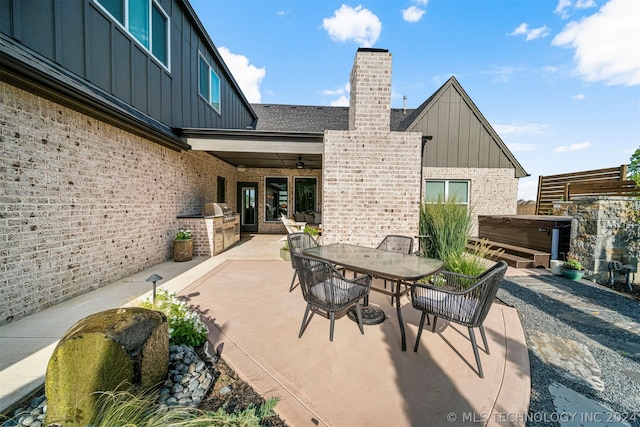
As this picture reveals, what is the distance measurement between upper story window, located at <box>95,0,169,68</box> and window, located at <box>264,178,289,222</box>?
5.46m

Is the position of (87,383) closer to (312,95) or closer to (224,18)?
(224,18)

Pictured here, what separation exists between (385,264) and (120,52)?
5.72 m

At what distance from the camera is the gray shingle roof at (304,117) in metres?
11.2

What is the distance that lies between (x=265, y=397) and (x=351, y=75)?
5.32 meters

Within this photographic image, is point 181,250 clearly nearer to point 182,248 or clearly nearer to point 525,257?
point 182,248

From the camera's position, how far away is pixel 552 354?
2342mm

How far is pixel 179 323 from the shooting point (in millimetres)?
2133

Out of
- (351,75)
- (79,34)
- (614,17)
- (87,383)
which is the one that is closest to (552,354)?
(87,383)

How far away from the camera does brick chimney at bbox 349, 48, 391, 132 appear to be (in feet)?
14.6

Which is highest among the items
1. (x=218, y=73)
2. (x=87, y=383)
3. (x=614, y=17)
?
(x=218, y=73)

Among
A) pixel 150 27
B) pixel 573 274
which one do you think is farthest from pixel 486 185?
pixel 150 27

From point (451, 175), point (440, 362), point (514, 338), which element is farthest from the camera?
point (451, 175)

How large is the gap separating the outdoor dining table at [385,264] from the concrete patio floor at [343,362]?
36 centimetres

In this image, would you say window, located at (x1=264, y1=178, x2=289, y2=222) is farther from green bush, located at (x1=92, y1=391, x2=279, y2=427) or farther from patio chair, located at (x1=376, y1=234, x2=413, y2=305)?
green bush, located at (x1=92, y1=391, x2=279, y2=427)
